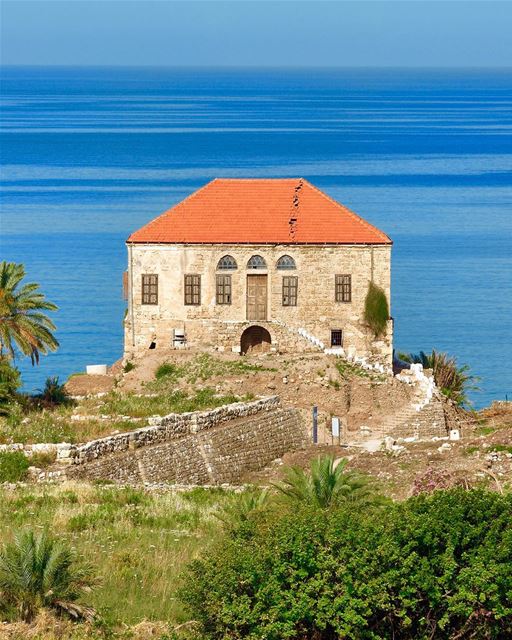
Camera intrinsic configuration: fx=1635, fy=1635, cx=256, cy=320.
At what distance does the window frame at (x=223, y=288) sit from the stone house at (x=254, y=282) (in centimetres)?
3

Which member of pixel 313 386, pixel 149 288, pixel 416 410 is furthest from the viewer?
pixel 149 288

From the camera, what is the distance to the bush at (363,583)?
19375 mm

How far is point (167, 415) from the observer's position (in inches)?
1483

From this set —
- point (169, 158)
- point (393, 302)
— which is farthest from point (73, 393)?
point (169, 158)

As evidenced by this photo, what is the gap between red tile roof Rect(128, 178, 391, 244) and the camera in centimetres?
5134

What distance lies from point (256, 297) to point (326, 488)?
24.9 meters

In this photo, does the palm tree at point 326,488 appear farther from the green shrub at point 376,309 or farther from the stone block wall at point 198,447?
the green shrub at point 376,309

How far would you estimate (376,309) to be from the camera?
50969 millimetres

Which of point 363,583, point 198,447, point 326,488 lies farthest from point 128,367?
point 363,583

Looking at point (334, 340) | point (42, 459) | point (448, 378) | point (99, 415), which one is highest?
point (334, 340)

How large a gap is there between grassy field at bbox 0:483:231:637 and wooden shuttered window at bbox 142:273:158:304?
66.5 feet

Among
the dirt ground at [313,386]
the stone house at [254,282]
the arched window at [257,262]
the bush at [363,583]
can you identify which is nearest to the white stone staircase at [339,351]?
the stone house at [254,282]

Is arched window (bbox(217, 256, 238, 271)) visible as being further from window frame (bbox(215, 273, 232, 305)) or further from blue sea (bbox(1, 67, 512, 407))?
blue sea (bbox(1, 67, 512, 407))

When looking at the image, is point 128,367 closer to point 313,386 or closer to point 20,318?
point 20,318
